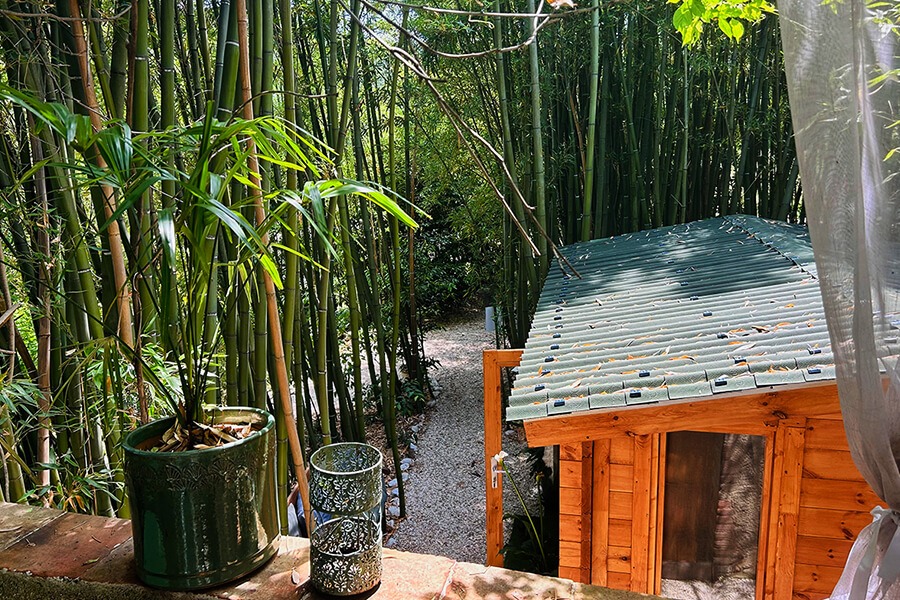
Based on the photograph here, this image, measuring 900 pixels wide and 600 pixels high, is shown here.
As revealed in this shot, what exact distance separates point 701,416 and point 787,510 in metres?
0.59

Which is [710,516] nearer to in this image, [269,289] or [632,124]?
[269,289]

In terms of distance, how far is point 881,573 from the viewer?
0.83 metres

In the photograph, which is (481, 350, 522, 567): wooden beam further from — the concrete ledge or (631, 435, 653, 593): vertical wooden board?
the concrete ledge

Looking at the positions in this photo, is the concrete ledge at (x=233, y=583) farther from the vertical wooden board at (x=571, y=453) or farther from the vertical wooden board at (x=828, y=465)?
the vertical wooden board at (x=828, y=465)

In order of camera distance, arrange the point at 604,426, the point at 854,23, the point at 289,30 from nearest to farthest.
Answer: the point at 854,23 → the point at 289,30 → the point at 604,426

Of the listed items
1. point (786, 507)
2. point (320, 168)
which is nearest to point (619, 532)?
point (786, 507)

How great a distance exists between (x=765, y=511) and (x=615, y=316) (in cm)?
86

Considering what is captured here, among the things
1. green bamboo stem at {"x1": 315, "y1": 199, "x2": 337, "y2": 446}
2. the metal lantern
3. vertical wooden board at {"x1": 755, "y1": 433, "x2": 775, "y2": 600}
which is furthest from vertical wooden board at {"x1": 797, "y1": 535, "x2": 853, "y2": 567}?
the metal lantern

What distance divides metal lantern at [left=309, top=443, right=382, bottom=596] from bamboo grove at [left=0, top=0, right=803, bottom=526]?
0.34 m

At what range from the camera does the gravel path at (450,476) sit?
13.1 ft

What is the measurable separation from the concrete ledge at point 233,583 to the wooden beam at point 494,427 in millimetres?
1833

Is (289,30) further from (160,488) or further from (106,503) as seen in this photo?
(106,503)

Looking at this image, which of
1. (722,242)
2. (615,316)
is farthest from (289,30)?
(722,242)

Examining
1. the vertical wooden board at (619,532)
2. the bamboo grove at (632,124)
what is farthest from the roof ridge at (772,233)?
the vertical wooden board at (619,532)
